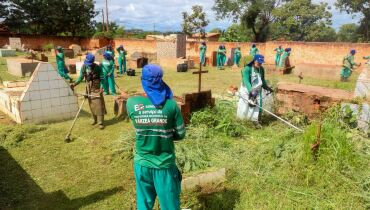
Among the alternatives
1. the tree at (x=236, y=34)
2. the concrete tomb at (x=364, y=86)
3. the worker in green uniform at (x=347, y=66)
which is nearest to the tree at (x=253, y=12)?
the tree at (x=236, y=34)

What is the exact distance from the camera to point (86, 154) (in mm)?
5395

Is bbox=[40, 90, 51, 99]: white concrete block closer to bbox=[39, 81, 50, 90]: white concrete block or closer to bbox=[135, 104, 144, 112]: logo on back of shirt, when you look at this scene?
bbox=[39, 81, 50, 90]: white concrete block

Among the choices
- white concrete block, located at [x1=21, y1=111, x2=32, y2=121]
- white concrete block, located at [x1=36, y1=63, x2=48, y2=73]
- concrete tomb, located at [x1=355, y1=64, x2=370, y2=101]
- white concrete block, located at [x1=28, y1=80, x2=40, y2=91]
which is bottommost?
white concrete block, located at [x1=21, y1=111, x2=32, y2=121]

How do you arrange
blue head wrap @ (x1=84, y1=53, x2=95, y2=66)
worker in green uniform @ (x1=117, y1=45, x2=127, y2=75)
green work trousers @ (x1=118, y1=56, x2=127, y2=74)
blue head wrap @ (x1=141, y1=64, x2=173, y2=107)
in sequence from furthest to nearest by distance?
green work trousers @ (x1=118, y1=56, x2=127, y2=74) → worker in green uniform @ (x1=117, y1=45, x2=127, y2=75) → blue head wrap @ (x1=84, y1=53, x2=95, y2=66) → blue head wrap @ (x1=141, y1=64, x2=173, y2=107)

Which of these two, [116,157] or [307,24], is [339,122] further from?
[307,24]

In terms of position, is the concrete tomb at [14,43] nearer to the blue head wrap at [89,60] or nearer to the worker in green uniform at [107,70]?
the worker in green uniform at [107,70]

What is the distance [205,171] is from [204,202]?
1.42ft

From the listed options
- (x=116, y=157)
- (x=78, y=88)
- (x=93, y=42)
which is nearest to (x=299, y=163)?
(x=116, y=157)

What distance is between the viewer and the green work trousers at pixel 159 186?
273 centimetres

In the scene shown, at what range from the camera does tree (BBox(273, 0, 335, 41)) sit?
31.3 metres

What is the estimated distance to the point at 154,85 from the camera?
2639 mm

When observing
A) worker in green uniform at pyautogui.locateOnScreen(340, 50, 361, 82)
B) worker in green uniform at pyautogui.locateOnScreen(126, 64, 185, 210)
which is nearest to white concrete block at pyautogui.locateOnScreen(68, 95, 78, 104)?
worker in green uniform at pyautogui.locateOnScreen(126, 64, 185, 210)

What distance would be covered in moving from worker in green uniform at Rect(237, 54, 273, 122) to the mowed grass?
1.13ft

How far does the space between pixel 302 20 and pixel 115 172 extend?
3474 cm
